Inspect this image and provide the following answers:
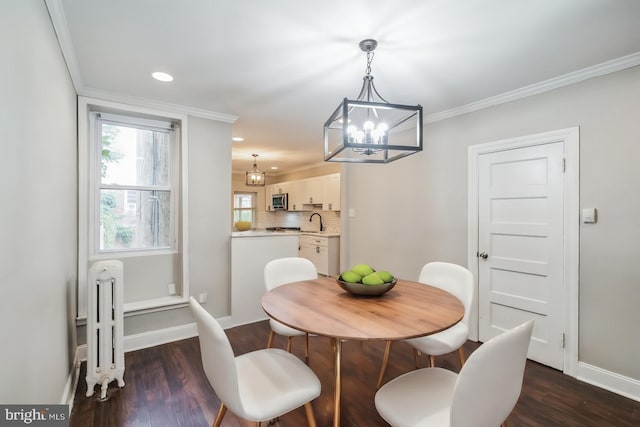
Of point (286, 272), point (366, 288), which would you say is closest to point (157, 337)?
point (286, 272)

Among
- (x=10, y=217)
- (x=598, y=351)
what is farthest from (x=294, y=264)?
(x=598, y=351)

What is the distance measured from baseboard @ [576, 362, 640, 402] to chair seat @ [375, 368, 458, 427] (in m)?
1.64

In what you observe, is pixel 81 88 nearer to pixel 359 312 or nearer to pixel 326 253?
pixel 359 312

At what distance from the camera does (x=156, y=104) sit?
295 cm

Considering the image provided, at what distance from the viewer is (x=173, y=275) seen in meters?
3.22

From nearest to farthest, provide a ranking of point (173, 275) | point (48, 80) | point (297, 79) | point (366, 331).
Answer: point (366, 331) < point (48, 80) < point (297, 79) < point (173, 275)

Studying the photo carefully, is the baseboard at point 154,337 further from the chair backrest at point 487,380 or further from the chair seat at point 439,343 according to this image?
the chair backrest at point 487,380

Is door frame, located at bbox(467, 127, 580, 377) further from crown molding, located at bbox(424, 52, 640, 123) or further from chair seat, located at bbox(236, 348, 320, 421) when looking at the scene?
chair seat, located at bbox(236, 348, 320, 421)

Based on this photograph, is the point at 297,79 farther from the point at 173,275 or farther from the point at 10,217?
the point at 173,275

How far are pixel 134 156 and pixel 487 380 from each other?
11.0 ft

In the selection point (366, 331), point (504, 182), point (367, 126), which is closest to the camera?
point (366, 331)

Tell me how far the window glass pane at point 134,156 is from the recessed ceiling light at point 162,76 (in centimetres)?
86

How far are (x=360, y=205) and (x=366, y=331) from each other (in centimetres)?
305

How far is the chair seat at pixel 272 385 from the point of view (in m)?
1.28
